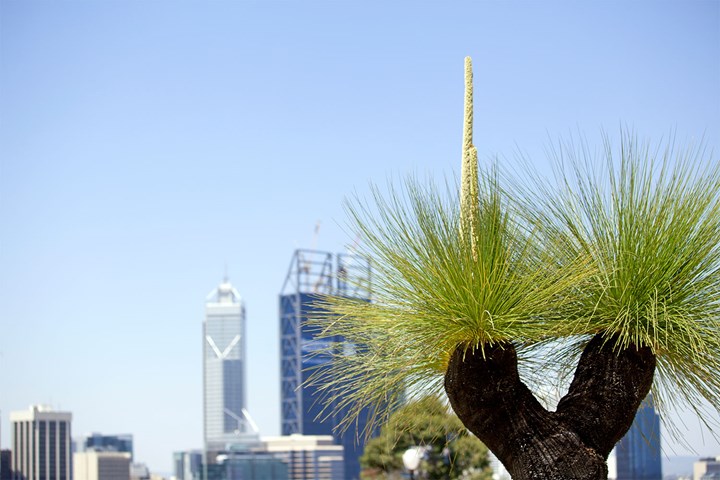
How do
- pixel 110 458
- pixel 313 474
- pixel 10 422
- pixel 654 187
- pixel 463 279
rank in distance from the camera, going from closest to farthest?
1. pixel 463 279
2. pixel 654 187
3. pixel 10 422
4. pixel 110 458
5. pixel 313 474

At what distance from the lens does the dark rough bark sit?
128 inches

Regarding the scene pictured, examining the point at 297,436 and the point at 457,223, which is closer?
the point at 457,223

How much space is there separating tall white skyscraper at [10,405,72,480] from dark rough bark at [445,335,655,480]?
96675 millimetres

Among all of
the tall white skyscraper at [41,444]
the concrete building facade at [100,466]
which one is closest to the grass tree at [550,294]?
the tall white skyscraper at [41,444]

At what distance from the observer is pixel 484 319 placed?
3131mm

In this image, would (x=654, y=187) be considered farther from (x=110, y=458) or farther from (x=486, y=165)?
(x=110, y=458)

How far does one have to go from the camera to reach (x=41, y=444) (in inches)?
3964

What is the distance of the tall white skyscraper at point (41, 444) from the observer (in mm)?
96000

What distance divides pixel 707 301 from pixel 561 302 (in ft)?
1.65

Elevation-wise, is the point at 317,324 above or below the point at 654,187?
below

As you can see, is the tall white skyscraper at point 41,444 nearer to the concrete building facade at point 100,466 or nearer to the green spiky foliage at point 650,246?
the concrete building facade at point 100,466

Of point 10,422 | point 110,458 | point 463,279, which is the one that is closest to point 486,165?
point 463,279

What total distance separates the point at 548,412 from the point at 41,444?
105030 mm

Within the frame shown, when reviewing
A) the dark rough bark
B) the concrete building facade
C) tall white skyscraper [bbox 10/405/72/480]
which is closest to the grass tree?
the dark rough bark
